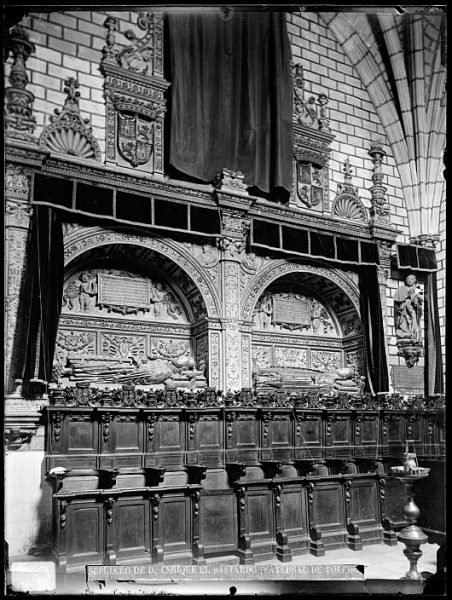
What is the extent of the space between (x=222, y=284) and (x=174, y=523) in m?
4.11

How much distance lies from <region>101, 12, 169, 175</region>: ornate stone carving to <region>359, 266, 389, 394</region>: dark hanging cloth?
4.43 meters

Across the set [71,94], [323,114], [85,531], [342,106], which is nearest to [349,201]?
[323,114]

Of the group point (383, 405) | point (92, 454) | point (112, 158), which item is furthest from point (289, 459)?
point (112, 158)

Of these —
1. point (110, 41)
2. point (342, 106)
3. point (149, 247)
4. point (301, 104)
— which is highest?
point (110, 41)

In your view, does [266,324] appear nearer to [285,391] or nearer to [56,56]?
[285,391]

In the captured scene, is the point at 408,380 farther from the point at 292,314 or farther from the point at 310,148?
the point at 310,148

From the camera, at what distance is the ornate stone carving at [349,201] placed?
475 inches

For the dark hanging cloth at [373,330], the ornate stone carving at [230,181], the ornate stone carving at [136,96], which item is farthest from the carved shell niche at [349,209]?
the ornate stone carving at [136,96]

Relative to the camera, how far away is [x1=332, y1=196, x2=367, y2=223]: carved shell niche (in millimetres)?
11984

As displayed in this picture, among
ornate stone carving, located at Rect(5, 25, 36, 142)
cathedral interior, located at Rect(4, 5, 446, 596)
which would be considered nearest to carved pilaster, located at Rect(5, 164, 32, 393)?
cathedral interior, located at Rect(4, 5, 446, 596)

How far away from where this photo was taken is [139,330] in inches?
399

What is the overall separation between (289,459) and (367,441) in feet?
5.07

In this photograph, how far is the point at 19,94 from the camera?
8.59 meters

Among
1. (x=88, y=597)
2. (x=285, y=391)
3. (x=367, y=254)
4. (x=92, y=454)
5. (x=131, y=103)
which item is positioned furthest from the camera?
(x=367, y=254)
